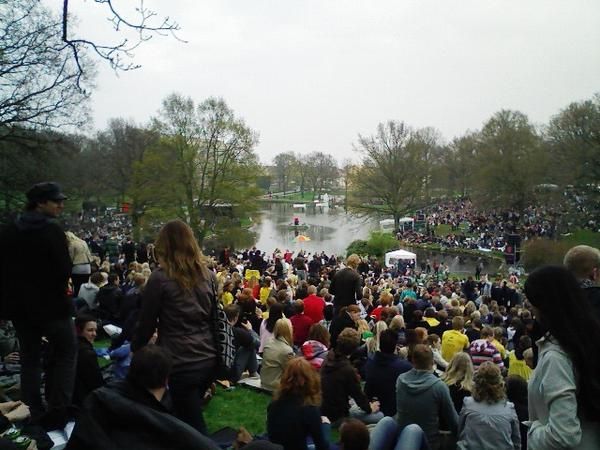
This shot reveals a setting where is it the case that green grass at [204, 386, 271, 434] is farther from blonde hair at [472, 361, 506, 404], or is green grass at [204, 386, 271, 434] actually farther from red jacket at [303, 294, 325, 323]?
red jacket at [303, 294, 325, 323]

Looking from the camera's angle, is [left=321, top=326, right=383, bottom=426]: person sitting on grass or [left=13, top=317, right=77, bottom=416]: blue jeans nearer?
[left=13, top=317, right=77, bottom=416]: blue jeans

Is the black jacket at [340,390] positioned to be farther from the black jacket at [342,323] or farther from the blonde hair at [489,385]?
the black jacket at [342,323]

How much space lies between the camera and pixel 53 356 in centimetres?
381

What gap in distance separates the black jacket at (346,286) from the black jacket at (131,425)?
6316 mm

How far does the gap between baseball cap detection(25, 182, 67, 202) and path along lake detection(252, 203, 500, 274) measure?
3306cm

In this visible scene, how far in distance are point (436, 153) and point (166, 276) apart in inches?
2447

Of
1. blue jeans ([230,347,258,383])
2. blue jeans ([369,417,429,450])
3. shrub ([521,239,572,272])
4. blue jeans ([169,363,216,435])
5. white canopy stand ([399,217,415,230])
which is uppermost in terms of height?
blue jeans ([169,363,216,435])

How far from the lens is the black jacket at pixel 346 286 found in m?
8.44

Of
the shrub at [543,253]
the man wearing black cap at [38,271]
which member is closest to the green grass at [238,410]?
the man wearing black cap at [38,271]

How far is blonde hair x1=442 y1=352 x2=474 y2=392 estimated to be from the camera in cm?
531

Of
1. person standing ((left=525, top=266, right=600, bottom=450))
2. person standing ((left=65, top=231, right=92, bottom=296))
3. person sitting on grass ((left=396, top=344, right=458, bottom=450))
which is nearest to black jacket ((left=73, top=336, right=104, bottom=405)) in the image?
person sitting on grass ((left=396, top=344, right=458, bottom=450))

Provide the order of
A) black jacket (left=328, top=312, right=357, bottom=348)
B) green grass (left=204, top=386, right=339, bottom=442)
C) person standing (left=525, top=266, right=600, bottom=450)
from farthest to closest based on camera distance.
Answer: black jacket (left=328, top=312, right=357, bottom=348)
green grass (left=204, top=386, right=339, bottom=442)
person standing (left=525, top=266, right=600, bottom=450)

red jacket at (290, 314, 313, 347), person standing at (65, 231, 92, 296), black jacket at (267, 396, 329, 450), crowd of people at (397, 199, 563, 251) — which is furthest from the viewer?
crowd of people at (397, 199, 563, 251)

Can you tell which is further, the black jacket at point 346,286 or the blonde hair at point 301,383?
the black jacket at point 346,286
